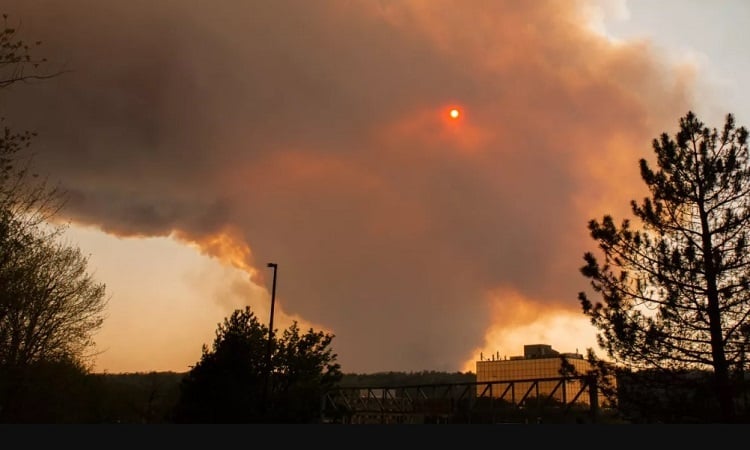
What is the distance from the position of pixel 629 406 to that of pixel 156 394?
203 ft

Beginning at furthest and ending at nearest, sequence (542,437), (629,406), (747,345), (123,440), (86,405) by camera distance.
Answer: (86,405), (629,406), (747,345), (542,437), (123,440)

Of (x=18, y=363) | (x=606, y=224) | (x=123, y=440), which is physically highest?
(x=606, y=224)

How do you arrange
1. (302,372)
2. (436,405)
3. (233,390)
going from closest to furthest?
(233,390)
(436,405)
(302,372)

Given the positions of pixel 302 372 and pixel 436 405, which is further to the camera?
pixel 302 372

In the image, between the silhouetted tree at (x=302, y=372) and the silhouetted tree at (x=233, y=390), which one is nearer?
the silhouetted tree at (x=233, y=390)

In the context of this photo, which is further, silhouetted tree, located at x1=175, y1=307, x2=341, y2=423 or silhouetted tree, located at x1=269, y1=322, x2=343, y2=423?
silhouetted tree, located at x1=269, y1=322, x2=343, y2=423

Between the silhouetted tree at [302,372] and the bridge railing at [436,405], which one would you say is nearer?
the bridge railing at [436,405]

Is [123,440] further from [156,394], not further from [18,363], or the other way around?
[156,394]

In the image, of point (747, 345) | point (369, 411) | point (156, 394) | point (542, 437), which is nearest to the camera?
point (542, 437)

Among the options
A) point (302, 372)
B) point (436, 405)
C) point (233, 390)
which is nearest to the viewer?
point (233, 390)

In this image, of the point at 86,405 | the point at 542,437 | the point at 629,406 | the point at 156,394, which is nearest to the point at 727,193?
the point at 629,406

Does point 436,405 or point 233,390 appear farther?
point 436,405

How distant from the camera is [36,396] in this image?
33.6 meters

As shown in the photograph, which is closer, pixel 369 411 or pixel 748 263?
pixel 748 263
